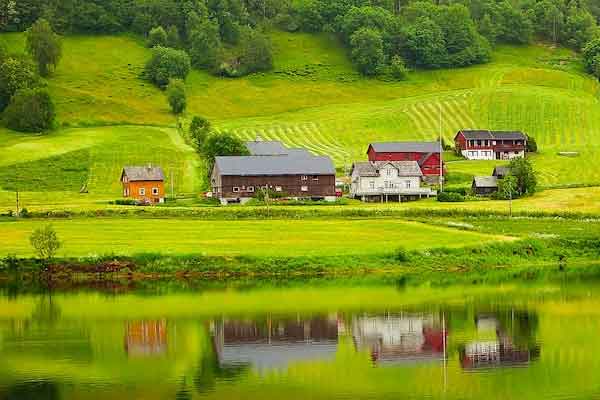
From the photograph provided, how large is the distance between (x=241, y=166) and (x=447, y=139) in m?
40.8

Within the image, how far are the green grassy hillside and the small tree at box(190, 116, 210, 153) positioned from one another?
1827 mm

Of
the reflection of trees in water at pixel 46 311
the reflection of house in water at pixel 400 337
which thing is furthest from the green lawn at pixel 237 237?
the reflection of house in water at pixel 400 337

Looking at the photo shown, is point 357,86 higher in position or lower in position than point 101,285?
higher

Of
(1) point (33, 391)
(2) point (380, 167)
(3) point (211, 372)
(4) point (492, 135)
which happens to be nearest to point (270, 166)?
(2) point (380, 167)

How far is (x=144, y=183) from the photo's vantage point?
357 feet

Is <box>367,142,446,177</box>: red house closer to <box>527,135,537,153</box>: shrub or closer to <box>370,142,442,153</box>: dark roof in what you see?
<box>370,142,442,153</box>: dark roof

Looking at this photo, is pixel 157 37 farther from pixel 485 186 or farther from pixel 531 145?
pixel 485 186

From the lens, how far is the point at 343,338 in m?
51.0

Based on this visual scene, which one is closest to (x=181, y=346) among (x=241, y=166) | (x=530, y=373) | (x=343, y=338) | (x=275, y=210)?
(x=343, y=338)

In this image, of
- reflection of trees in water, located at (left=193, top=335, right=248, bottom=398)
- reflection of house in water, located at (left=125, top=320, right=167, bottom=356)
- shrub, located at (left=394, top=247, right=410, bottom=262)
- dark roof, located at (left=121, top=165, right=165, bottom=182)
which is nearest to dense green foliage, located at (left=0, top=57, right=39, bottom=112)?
dark roof, located at (left=121, top=165, right=165, bottom=182)

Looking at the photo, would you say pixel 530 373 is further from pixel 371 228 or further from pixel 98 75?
pixel 98 75

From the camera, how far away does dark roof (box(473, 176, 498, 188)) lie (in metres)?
107

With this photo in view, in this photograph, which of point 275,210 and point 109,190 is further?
point 109,190

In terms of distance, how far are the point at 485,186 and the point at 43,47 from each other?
8215cm
